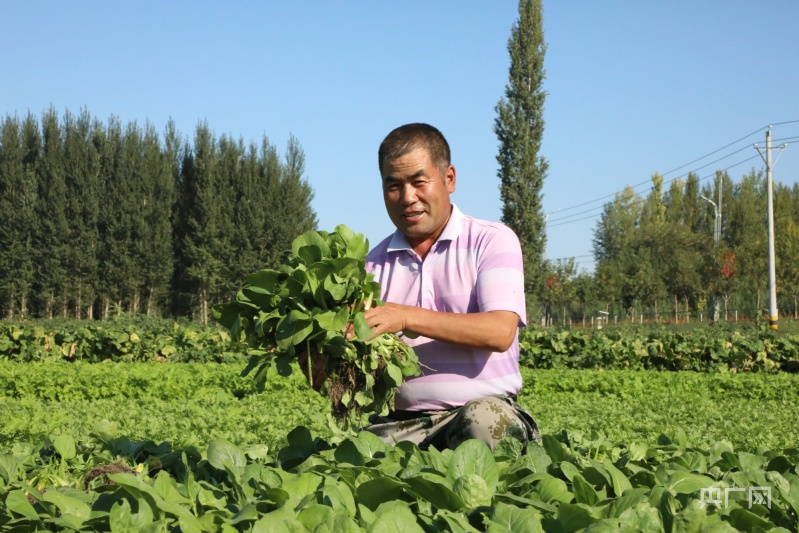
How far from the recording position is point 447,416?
113 inches

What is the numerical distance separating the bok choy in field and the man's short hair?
574 millimetres

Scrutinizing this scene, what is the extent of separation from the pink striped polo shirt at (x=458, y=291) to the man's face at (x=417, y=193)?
10cm

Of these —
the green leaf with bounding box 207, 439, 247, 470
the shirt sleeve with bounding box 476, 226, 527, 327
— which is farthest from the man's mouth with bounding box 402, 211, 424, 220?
the green leaf with bounding box 207, 439, 247, 470

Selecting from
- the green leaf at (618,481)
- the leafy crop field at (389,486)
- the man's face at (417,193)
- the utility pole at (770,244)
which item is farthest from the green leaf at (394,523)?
the utility pole at (770,244)

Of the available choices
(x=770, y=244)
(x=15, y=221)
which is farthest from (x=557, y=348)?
(x=15, y=221)

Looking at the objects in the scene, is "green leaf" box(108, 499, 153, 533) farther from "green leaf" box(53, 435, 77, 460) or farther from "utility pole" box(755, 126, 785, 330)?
"utility pole" box(755, 126, 785, 330)

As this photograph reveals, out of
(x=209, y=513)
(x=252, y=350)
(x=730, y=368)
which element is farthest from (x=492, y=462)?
(x=730, y=368)

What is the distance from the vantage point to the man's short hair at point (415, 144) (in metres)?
2.88

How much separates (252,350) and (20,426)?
465cm

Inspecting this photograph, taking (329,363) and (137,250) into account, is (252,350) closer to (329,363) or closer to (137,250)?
(329,363)

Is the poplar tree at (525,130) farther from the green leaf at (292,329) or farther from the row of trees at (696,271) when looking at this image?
the green leaf at (292,329)

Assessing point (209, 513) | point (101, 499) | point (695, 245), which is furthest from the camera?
point (695, 245)

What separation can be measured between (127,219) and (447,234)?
29595 mm

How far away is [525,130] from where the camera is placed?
3033 centimetres
